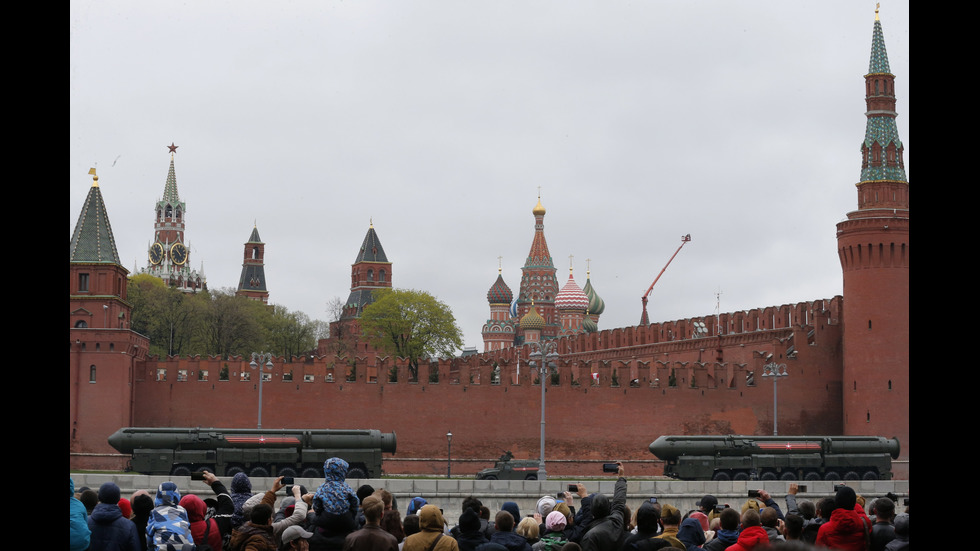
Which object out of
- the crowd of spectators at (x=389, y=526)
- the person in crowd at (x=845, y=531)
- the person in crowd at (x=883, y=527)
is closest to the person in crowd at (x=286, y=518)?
the crowd of spectators at (x=389, y=526)

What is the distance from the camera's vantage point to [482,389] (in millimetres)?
47375

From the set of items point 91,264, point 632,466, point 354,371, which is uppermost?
point 91,264

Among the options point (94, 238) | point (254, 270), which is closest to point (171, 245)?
point (254, 270)

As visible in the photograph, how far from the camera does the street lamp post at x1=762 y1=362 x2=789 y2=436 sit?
45.4 meters

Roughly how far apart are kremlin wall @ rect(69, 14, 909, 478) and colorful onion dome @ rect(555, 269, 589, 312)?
5616 cm

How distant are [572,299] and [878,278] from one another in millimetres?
61459

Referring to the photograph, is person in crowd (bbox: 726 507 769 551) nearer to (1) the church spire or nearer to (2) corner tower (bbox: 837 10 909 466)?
(2) corner tower (bbox: 837 10 909 466)

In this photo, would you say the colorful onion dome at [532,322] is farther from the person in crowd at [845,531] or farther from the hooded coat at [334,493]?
the hooded coat at [334,493]

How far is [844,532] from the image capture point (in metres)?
10.8

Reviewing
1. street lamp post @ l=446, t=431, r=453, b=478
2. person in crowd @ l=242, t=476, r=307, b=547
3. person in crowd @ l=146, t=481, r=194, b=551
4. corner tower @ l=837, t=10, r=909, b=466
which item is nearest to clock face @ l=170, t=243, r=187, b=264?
street lamp post @ l=446, t=431, r=453, b=478

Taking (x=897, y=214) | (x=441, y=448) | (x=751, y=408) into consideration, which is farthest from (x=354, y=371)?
(x=897, y=214)

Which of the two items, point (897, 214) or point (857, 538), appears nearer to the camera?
point (857, 538)

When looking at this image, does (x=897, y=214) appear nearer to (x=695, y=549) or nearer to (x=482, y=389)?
(x=482, y=389)
